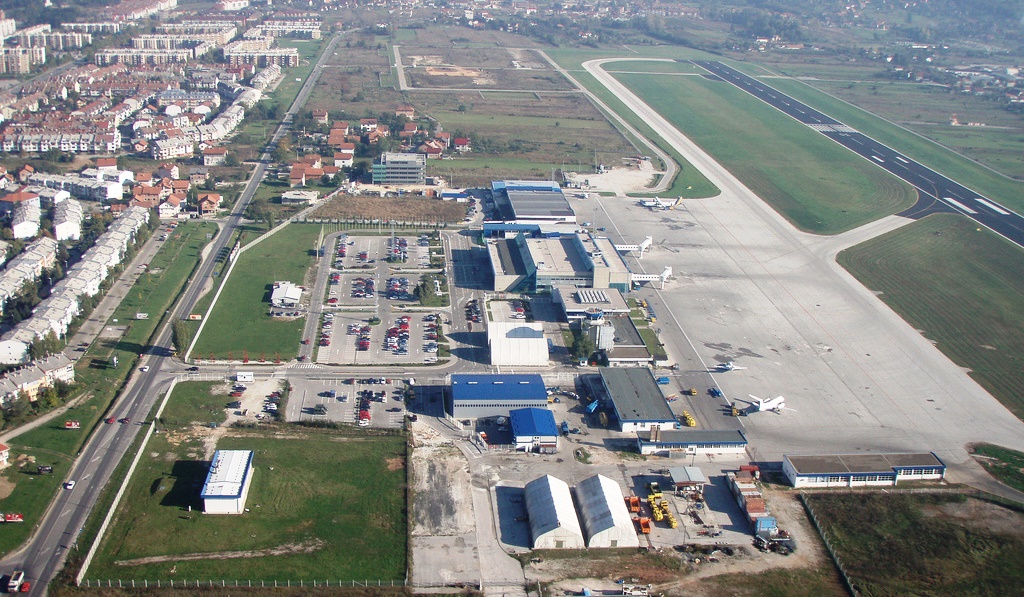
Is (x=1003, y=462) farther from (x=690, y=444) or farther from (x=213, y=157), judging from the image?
(x=213, y=157)

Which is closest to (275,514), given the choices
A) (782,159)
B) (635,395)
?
(635,395)

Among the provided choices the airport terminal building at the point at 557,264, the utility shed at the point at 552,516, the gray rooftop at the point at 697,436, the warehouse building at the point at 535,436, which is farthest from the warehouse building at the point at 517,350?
the utility shed at the point at 552,516

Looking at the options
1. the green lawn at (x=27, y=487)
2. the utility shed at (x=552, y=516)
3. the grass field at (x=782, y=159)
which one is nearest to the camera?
the green lawn at (x=27, y=487)

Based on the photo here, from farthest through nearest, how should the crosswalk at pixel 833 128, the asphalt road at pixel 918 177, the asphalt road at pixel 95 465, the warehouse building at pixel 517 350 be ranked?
the crosswalk at pixel 833 128
the asphalt road at pixel 918 177
the warehouse building at pixel 517 350
the asphalt road at pixel 95 465

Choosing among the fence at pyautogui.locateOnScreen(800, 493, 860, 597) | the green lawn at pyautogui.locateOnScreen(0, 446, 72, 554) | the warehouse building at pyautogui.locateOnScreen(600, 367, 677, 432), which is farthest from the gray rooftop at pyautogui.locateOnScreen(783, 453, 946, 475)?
the green lawn at pyautogui.locateOnScreen(0, 446, 72, 554)

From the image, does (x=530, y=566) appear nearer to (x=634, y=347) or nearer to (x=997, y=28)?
(x=634, y=347)

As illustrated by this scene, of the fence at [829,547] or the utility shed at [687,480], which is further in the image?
the utility shed at [687,480]

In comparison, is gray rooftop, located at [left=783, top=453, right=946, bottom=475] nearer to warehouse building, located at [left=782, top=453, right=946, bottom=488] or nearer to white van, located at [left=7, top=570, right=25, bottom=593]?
warehouse building, located at [left=782, top=453, right=946, bottom=488]

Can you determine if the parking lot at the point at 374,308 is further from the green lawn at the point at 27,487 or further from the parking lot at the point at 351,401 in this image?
the green lawn at the point at 27,487
